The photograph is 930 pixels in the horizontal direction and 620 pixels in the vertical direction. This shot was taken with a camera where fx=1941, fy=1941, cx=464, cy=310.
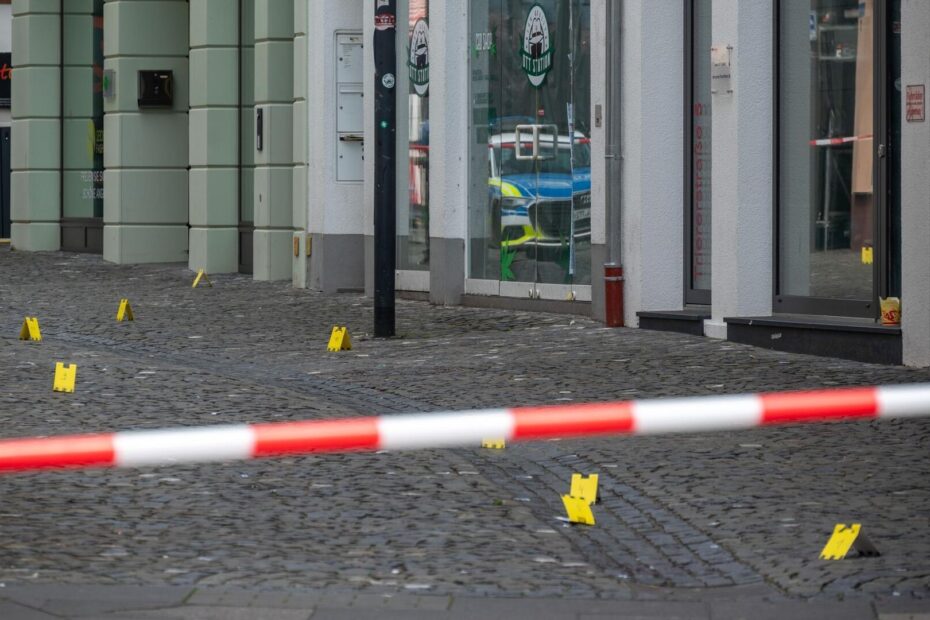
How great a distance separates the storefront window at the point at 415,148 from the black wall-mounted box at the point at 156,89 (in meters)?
7.32

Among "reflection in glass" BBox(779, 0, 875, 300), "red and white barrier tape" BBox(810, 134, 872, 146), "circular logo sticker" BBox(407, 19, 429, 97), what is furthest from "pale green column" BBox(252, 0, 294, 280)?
"red and white barrier tape" BBox(810, 134, 872, 146)

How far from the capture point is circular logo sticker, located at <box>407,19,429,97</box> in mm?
17359

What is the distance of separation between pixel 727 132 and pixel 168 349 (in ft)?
13.5

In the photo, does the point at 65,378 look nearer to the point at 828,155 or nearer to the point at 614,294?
the point at 614,294

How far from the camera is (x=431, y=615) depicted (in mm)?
5125

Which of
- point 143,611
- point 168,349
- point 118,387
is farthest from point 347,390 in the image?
point 143,611

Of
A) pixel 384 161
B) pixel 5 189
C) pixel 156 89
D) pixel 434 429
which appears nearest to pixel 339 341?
pixel 384 161

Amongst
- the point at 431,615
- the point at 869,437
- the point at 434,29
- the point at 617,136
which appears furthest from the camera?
the point at 434,29

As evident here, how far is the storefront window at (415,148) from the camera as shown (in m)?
17.5

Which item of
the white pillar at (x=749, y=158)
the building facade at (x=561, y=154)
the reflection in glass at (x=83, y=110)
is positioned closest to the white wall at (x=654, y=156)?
the building facade at (x=561, y=154)

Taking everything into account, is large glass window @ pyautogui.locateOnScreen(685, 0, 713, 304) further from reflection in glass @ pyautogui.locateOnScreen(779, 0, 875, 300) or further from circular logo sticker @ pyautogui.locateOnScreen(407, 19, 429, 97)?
circular logo sticker @ pyautogui.locateOnScreen(407, 19, 429, 97)

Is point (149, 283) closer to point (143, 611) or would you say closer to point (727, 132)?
point (727, 132)

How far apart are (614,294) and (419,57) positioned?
14.1 ft

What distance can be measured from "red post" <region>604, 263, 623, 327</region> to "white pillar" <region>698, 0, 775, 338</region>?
4.09ft
